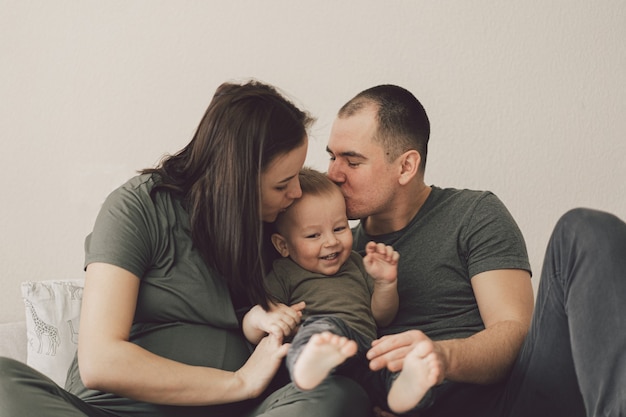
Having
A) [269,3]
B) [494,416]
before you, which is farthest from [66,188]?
[494,416]

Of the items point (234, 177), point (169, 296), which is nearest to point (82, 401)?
point (169, 296)

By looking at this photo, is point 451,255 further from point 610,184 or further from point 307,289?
point 610,184

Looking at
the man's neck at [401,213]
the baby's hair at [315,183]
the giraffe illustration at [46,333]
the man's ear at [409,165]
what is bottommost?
the giraffe illustration at [46,333]

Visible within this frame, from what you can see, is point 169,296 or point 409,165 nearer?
point 169,296

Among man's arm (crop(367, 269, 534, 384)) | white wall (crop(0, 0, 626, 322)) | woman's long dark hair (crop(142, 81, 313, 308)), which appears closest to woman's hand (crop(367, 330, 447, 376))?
man's arm (crop(367, 269, 534, 384))

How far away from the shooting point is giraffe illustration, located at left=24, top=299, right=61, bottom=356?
2080 millimetres

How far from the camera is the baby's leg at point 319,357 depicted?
1.26 meters

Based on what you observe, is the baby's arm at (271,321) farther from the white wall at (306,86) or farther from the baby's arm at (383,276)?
the white wall at (306,86)

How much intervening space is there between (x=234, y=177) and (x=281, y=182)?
0.12 metres

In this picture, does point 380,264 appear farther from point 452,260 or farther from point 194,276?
point 194,276

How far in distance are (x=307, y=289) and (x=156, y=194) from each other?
1.31ft

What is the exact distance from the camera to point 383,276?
5.61 feet

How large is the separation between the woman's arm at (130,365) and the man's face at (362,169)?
21.2 inches

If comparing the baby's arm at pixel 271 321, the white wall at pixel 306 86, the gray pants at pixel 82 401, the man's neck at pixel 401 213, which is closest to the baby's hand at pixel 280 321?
the baby's arm at pixel 271 321
